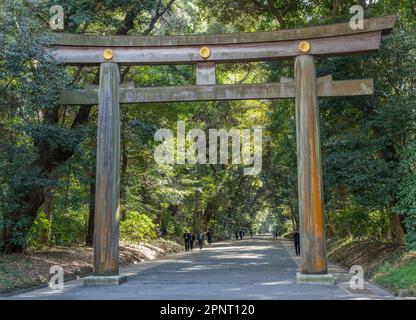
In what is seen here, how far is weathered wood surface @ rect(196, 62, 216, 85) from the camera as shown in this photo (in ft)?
42.8

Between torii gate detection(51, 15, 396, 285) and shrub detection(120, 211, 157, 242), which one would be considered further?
shrub detection(120, 211, 157, 242)

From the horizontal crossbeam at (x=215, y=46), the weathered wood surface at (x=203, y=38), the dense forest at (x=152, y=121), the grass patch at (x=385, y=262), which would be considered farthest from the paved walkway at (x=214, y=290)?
the weathered wood surface at (x=203, y=38)

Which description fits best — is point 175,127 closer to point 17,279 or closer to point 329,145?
point 329,145

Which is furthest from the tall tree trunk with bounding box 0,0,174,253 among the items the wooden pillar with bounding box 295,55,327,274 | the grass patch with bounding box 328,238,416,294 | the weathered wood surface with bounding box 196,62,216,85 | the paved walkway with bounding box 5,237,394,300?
the grass patch with bounding box 328,238,416,294

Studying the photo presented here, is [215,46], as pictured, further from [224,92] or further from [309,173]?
[309,173]

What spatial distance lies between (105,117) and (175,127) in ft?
45.6

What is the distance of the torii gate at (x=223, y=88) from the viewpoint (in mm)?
12203

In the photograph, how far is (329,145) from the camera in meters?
16.2

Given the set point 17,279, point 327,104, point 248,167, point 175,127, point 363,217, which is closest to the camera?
point 17,279

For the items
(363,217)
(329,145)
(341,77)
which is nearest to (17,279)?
(329,145)

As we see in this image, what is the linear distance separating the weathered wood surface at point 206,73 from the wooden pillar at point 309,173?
2.25 m

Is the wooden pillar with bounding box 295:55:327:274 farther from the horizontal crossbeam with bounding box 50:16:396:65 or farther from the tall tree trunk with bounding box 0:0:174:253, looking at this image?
the tall tree trunk with bounding box 0:0:174:253

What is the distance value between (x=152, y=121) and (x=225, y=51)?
1024cm

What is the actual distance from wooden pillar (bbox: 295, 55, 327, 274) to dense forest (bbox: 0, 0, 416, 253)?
9.29 feet
